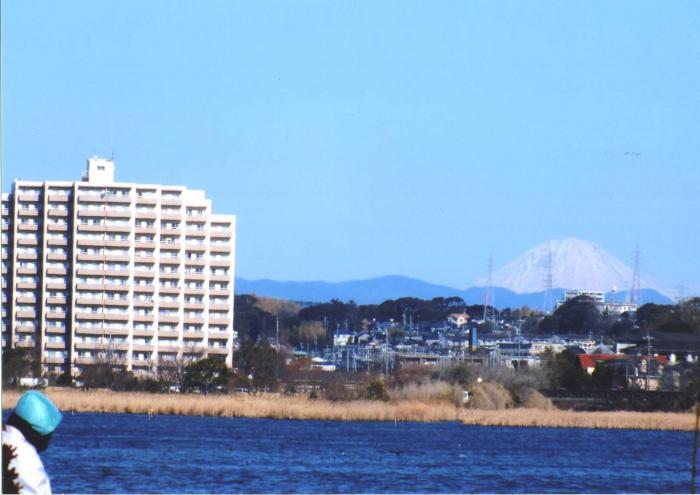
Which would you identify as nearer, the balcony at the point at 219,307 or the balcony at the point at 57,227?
the balcony at the point at 57,227

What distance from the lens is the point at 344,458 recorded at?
47.9 m

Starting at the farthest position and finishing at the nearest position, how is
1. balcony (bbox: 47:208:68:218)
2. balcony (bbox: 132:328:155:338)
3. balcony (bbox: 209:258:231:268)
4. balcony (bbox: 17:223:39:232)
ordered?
balcony (bbox: 209:258:231:268) < balcony (bbox: 47:208:68:218) < balcony (bbox: 17:223:39:232) < balcony (bbox: 132:328:155:338)

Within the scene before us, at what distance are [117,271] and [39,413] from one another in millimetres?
111532

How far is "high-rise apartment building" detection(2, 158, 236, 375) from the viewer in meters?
113

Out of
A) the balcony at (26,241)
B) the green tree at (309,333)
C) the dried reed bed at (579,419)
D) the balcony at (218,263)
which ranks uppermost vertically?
the balcony at (26,241)

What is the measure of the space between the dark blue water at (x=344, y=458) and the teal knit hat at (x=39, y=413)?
87.7 ft

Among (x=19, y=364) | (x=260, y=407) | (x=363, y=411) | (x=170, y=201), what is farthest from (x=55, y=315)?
(x=363, y=411)

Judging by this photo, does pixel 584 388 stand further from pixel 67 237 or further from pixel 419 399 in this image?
pixel 67 237

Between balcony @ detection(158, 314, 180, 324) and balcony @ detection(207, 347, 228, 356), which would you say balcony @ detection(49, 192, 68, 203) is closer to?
balcony @ detection(158, 314, 180, 324)

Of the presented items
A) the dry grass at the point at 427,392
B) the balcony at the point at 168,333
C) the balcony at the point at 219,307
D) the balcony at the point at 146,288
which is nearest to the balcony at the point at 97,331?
the balcony at the point at 168,333

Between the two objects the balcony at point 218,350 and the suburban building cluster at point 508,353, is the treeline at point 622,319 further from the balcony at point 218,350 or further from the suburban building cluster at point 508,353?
the balcony at point 218,350

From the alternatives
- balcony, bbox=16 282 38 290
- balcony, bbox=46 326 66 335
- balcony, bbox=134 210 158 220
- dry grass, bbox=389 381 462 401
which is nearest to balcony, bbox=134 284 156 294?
balcony, bbox=134 210 158 220

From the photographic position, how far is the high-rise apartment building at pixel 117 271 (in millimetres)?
113250

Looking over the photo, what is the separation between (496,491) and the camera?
39.1 meters
